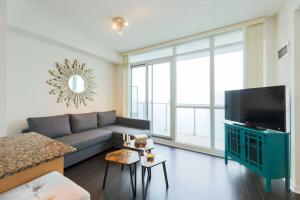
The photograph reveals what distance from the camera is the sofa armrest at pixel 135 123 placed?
3725 millimetres

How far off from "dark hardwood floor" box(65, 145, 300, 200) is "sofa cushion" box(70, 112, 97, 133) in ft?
2.61

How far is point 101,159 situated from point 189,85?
268 cm

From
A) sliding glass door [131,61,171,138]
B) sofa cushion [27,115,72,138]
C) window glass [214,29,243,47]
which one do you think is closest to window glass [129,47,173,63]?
sliding glass door [131,61,171,138]

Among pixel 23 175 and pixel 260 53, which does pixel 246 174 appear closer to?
pixel 260 53

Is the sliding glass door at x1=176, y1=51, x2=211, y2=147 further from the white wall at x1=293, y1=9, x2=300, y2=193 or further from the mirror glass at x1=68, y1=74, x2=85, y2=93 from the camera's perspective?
the mirror glass at x1=68, y1=74, x2=85, y2=93

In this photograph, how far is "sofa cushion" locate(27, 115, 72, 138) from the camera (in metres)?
2.59

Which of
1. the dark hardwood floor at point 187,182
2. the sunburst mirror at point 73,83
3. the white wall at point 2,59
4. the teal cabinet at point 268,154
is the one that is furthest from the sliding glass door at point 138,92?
the white wall at point 2,59

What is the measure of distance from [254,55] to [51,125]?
4028 mm

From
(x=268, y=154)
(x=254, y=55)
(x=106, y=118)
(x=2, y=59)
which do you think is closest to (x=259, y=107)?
(x=268, y=154)

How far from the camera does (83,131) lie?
3.32 metres

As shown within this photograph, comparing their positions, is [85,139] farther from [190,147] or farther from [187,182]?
[190,147]

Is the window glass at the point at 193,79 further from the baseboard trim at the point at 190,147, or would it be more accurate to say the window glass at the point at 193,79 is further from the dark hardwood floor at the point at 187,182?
the dark hardwood floor at the point at 187,182

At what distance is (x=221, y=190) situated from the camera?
1955 mm

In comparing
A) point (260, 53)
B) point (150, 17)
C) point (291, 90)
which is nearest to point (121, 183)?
point (291, 90)
